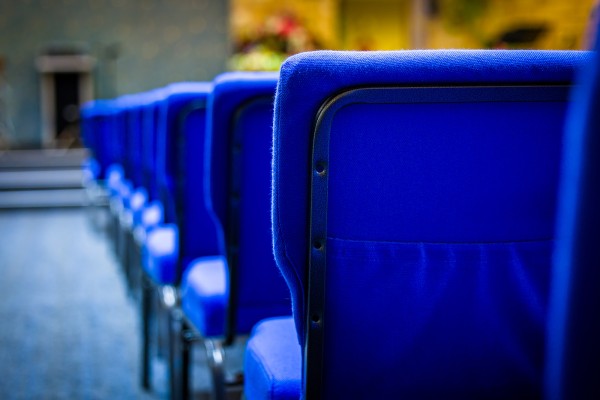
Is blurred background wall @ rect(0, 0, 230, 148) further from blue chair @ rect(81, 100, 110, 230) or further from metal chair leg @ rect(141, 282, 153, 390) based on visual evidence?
metal chair leg @ rect(141, 282, 153, 390)

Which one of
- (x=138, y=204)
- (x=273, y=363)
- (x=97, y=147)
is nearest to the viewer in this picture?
(x=273, y=363)

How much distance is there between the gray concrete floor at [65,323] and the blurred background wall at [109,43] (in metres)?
6.91

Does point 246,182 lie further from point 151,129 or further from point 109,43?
point 109,43

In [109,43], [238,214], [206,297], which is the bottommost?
[206,297]

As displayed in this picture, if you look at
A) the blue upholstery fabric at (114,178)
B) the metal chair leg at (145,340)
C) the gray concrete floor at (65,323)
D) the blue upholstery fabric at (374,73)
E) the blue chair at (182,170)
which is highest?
the blue upholstery fabric at (374,73)

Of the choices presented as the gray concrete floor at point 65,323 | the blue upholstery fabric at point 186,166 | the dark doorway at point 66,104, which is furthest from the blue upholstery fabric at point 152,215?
the dark doorway at point 66,104

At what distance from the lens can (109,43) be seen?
11812 mm

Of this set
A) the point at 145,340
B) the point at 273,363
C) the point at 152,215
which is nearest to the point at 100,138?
the point at 152,215

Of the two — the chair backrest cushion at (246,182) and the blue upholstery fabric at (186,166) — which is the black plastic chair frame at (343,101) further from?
the blue upholstery fabric at (186,166)

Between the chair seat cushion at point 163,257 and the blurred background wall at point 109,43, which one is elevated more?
the blurred background wall at point 109,43

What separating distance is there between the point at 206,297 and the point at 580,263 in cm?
119

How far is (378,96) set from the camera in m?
0.80

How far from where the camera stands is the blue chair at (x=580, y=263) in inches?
14.9

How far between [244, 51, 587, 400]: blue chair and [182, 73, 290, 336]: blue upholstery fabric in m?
0.44
